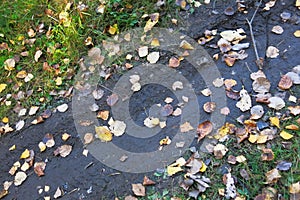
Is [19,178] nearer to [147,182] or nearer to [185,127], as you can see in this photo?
[147,182]

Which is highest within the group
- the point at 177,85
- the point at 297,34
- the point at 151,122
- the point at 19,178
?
the point at 297,34

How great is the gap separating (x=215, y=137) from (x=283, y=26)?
134cm

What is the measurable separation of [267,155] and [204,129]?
53 cm

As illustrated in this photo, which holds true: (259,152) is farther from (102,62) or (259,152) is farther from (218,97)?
(102,62)

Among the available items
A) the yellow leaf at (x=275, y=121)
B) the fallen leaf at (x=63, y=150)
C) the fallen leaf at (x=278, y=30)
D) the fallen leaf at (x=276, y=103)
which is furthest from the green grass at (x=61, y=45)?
the yellow leaf at (x=275, y=121)

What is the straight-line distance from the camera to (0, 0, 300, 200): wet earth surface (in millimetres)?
2829

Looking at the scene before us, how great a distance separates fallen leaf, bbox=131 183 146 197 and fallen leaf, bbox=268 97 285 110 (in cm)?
118

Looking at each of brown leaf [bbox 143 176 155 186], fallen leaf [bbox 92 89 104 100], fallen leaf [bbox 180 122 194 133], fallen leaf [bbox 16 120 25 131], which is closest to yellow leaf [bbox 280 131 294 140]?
fallen leaf [bbox 180 122 194 133]

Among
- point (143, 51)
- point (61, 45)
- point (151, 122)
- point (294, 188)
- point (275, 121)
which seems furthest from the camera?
point (61, 45)

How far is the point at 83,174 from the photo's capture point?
115 inches

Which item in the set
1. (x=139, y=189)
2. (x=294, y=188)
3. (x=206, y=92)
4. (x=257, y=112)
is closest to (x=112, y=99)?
(x=206, y=92)

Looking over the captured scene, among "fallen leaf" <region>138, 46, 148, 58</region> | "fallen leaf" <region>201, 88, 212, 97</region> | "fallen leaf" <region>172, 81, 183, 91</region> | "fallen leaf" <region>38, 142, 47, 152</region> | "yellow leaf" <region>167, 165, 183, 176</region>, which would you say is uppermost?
"fallen leaf" <region>138, 46, 148, 58</region>

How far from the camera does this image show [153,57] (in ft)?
11.5

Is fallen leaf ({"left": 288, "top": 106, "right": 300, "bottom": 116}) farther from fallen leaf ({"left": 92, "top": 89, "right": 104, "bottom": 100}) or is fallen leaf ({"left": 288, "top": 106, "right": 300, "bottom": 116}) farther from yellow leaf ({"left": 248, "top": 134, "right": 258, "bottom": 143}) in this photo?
fallen leaf ({"left": 92, "top": 89, "right": 104, "bottom": 100})
